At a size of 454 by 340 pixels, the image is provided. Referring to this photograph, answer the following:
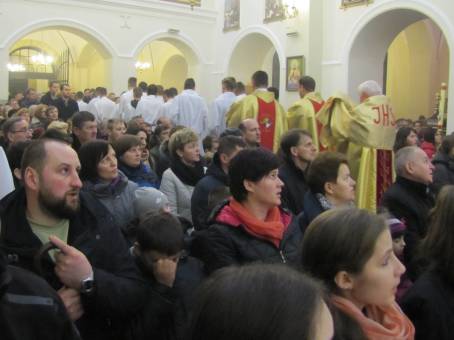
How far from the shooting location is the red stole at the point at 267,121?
8289 mm

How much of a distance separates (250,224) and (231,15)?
14.7 metres

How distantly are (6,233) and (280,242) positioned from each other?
1312 millimetres

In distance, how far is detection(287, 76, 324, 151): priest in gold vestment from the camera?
293 inches

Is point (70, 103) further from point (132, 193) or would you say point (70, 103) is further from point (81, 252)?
point (81, 252)

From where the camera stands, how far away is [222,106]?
10109mm

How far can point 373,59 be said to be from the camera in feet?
43.2

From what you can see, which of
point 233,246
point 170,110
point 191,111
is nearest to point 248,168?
point 233,246

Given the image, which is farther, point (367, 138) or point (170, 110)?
point (170, 110)

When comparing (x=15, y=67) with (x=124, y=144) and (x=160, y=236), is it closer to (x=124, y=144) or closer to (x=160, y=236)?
(x=124, y=144)

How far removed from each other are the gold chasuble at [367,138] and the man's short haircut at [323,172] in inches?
98.1

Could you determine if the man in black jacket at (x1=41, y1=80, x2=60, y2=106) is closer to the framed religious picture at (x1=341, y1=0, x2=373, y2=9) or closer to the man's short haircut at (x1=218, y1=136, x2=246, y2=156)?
the framed religious picture at (x1=341, y1=0, x2=373, y2=9)

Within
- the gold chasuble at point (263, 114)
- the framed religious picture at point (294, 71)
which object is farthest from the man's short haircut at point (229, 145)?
the framed religious picture at point (294, 71)

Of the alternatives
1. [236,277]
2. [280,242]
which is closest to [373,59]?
[280,242]

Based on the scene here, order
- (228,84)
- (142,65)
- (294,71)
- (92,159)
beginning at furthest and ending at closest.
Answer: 1. (142,65)
2. (294,71)
3. (228,84)
4. (92,159)
